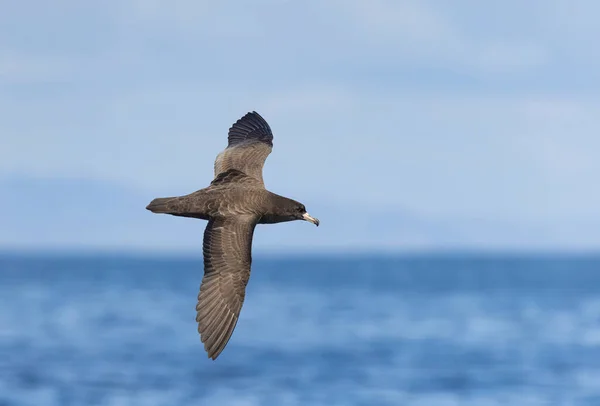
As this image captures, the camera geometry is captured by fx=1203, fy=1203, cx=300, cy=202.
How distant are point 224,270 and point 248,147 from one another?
3224 mm

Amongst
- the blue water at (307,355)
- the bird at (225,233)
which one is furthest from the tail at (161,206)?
the blue water at (307,355)

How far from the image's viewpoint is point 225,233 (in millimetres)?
17000

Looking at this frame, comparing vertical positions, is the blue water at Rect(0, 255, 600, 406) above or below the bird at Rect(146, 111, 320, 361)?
above

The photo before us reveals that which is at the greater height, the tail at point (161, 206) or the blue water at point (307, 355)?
the blue water at point (307, 355)

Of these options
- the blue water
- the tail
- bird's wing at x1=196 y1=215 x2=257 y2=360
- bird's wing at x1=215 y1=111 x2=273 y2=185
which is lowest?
bird's wing at x1=196 y1=215 x2=257 y2=360

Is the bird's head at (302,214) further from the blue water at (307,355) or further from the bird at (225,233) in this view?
the blue water at (307,355)

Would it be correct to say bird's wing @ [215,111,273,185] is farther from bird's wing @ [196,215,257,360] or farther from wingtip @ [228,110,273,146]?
bird's wing @ [196,215,257,360]

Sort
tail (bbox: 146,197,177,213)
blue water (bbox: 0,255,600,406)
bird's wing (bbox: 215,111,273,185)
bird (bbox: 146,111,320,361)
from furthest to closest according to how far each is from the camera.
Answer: blue water (bbox: 0,255,600,406) < bird's wing (bbox: 215,111,273,185) < tail (bbox: 146,197,177,213) < bird (bbox: 146,111,320,361)

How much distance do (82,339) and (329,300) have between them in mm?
36562

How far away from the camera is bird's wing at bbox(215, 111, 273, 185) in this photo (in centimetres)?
1916

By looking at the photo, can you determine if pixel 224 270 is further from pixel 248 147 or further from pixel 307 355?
pixel 307 355

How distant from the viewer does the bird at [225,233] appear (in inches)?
656

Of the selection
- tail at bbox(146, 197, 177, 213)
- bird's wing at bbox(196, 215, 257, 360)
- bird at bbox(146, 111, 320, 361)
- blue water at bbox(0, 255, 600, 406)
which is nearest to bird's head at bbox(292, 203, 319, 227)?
bird at bbox(146, 111, 320, 361)

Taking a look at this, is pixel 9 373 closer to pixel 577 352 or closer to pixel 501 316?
pixel 577 352
